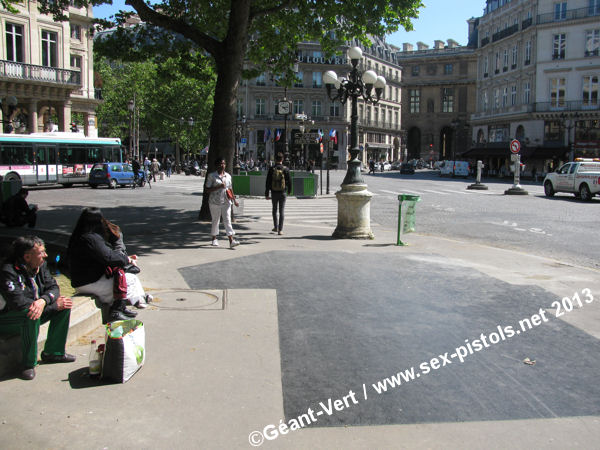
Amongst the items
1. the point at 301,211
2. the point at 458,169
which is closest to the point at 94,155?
the point at 301,211

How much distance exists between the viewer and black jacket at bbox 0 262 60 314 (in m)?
4.61

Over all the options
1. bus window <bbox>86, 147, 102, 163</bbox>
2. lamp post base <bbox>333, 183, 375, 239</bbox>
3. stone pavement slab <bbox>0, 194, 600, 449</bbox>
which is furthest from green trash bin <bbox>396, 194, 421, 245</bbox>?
bus window <bbox>86, 147, 102, 163</bbox>

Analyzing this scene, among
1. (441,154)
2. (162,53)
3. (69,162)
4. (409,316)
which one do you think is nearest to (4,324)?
(409,316)

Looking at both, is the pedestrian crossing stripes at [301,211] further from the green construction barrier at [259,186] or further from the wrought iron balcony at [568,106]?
the wrought iron balcony at [568,106]

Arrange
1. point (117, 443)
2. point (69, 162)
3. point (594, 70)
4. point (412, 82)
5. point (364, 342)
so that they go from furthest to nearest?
1. point (412, 82)
2. point (594, 70)
3. point (69, 162)
4. point (364, 342)
5. point (117, 443)

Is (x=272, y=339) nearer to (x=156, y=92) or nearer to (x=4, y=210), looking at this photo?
(x=4, y=210)

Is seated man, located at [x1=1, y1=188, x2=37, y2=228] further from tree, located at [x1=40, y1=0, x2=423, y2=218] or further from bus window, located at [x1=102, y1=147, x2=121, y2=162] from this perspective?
bus window, located at [x1=102, y1=147, x2=121, y2=162]

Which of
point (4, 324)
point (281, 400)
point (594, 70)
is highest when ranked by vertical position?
point (594, 70)

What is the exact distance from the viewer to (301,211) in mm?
20672

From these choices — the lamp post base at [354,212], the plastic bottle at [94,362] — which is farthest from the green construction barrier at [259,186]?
the plastic bottle at [94,362]

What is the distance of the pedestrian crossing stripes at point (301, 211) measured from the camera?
17.6 meters

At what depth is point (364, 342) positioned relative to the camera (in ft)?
19.2

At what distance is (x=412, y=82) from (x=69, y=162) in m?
76.4

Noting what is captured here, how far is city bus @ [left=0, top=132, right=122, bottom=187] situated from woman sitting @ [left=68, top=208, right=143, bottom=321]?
24.8m
